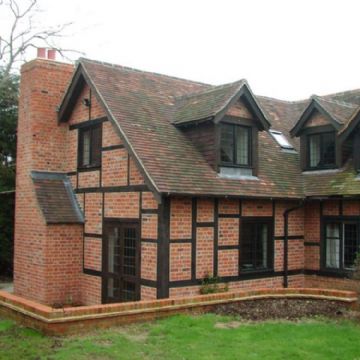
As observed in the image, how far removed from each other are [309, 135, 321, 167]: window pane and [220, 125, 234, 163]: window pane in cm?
339

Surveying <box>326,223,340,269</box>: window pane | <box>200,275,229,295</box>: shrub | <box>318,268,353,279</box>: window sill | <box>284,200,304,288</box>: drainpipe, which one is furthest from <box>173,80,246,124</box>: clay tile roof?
<box>318,268,353,279</box>: window sill

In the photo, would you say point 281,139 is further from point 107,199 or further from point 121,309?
point 121,309

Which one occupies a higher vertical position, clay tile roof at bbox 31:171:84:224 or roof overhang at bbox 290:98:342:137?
roof overhang at bbox 290:98:342:137

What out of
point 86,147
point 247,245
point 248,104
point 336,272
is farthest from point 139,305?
point 248,104

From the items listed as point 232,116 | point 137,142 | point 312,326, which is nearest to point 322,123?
point 232,116

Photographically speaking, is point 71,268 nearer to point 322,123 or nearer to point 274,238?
point 274,238

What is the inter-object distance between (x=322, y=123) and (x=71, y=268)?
A: 883cm

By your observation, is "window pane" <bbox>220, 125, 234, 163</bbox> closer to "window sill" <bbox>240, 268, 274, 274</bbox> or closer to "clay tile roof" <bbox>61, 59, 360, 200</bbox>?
"clay tile roof" <bbox>61, 59, 360, 200</bbox>

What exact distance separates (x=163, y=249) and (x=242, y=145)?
14.6ft

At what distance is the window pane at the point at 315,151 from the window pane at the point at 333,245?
2289 mm

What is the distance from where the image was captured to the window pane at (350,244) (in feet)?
51.1

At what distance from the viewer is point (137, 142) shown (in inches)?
557

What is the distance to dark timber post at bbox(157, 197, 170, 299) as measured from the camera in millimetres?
13242

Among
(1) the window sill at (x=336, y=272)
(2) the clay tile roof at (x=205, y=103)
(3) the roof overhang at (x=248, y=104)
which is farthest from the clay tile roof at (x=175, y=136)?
(1) the window sill at (x=336, y=272)
